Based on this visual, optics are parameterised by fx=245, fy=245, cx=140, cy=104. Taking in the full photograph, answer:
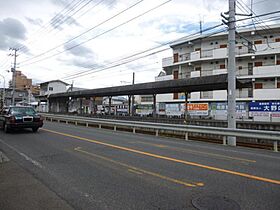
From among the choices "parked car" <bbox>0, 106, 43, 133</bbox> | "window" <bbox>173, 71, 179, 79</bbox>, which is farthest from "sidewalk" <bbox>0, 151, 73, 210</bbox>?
"window" <bbox>173, 71, 179, 79</bbox>

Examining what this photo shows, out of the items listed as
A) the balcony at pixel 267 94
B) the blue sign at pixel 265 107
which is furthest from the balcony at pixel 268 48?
the blue sign at pixel 265 107

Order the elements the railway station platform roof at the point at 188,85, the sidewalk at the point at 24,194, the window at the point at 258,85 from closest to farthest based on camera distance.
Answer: the sidewalk at the point at 24,194, the railway station platform roof at the point at 188,85, the window at the point at 258,85

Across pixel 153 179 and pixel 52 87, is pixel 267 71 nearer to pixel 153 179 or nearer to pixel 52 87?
pixel 153 179

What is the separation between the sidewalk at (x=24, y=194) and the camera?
4359 mm

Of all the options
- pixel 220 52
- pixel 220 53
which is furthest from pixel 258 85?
pixel 220 52

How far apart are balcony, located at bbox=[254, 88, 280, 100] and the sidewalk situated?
112ft

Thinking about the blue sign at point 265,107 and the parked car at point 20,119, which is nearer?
the parked car at point 20,119

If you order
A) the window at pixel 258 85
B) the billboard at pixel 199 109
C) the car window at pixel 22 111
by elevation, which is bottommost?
the car window at pixel 22 111

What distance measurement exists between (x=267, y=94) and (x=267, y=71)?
10.6 feet

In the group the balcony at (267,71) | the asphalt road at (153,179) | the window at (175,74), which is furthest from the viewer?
the window at (175,74)

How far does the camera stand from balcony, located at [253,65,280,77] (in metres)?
33.3

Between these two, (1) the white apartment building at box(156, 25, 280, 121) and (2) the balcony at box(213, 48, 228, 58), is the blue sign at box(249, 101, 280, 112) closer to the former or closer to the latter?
(1) the white apartment building at box(156, 25, 280, 121)

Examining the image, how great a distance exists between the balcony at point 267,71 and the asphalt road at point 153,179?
95.8ft

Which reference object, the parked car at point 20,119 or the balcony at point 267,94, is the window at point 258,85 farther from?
the parked car at point 20,119
